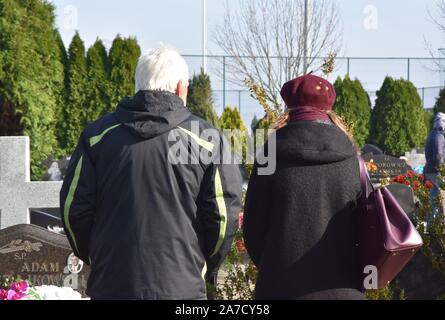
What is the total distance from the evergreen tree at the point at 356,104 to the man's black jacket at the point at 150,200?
2057 cm

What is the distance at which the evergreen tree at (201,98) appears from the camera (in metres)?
24.3

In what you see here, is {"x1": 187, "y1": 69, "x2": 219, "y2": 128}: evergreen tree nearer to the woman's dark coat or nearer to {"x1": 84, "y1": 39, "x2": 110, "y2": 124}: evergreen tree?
{"x1": 84, "y1": 39, "x2": 110, "y2": 124}: evergreen tree

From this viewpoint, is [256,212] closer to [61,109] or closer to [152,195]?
[152,195]

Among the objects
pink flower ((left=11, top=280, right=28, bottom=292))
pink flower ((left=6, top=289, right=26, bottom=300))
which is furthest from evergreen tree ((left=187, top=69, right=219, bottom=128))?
pink flower ((left=6, top=289, right=26, bottom=300))

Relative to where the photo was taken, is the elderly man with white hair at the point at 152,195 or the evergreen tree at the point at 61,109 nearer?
the elderly man with white hair at the point at 152,195

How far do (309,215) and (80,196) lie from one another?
87 centimetres

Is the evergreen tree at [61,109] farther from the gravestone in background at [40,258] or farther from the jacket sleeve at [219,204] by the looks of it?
the jacket sleeve at [219,204]

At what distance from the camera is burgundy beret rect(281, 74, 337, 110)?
10.6 ft

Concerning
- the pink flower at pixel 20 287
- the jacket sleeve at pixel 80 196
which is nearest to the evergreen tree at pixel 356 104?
the pink flower at pixel 20 287

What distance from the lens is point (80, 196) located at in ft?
10.3

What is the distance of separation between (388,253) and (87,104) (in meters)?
13.4

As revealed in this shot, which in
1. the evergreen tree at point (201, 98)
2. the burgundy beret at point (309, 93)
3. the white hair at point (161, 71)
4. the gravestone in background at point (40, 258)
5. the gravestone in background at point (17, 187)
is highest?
the evergreen tree at point (201, 98)

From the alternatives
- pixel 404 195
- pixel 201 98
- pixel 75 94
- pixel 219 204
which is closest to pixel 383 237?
pixel 219 204
